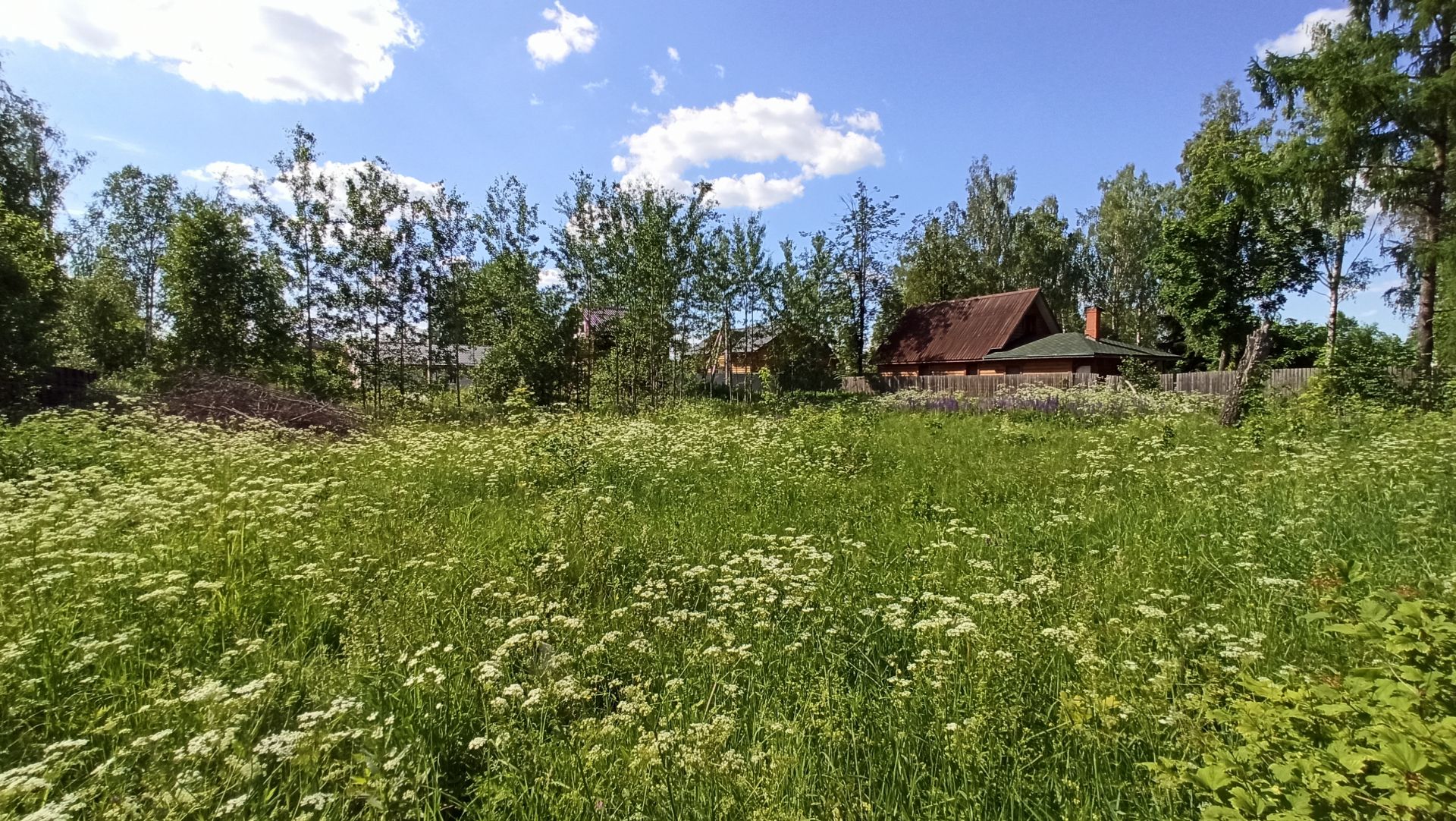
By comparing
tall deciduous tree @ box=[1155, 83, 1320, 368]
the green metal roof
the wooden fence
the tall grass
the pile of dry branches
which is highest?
tall deciduous tree @ box=[1155, 83, 1320, 368]

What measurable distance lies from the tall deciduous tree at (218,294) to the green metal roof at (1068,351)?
96.8 feet

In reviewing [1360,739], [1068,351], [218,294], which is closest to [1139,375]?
[1068,351]

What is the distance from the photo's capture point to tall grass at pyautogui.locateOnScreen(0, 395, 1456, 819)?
2.15 m

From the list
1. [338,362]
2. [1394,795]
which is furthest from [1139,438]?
[338,362]

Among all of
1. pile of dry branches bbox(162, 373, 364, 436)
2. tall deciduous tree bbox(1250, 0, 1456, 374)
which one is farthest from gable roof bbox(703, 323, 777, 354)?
tall deciduous tree bbox(1250, 0, 1456, 374)

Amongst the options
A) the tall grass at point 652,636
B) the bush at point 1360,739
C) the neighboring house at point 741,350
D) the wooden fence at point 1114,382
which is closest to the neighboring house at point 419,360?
the neighboring house at point 741,350

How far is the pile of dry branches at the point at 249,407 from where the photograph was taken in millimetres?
11406

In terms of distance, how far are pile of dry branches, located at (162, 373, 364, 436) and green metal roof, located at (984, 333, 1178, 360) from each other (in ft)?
87.9

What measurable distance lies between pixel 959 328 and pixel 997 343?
3.05m

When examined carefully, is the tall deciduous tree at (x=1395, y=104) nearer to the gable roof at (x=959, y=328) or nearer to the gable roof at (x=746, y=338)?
the gable roof at (x=959, y=328)

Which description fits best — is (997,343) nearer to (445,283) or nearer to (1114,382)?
(1114,382)

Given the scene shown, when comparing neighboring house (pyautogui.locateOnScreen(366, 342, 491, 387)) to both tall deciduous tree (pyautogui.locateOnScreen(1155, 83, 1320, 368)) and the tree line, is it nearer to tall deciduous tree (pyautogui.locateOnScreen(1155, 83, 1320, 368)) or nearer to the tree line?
the tree line

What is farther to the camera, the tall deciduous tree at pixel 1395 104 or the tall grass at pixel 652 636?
the tall deciduous tree at pixel 1395 104

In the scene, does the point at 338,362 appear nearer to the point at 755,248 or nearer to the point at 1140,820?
the point at 755,248
